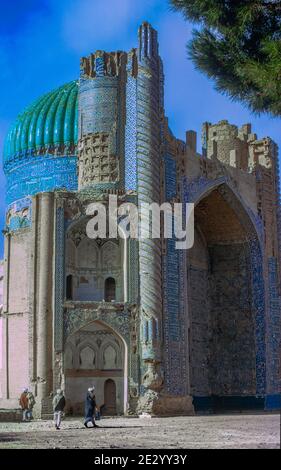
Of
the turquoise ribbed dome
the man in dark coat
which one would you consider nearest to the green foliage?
the man in dark coat

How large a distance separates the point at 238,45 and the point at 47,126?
14190mm

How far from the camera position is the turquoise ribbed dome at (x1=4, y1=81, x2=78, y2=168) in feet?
86.9

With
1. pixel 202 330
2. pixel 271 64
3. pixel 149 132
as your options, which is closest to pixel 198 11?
pixel 271 64

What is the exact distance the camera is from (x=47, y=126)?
88.7ft

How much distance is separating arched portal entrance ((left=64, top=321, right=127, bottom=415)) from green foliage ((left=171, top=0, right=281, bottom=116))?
925cm

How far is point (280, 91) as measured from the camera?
1227 cm

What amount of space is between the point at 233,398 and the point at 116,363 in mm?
A: 5746

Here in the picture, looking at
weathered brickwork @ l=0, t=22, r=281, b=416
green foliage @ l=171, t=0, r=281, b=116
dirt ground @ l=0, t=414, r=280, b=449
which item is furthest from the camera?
weathered brickwork @ l=0, t=22, r=281, b=416

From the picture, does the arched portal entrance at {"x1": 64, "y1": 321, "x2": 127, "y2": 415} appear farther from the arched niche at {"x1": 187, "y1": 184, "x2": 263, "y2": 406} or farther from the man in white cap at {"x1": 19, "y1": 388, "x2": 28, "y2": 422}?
the arched niche at {"x1": 187, "y1": 184, "x2": 263, "y2": 406}

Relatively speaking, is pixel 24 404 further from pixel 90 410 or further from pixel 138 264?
pixel 138 264

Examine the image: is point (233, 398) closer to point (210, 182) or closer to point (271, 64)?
point (210, 182)

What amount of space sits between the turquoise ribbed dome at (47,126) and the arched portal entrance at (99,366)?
7.33 m

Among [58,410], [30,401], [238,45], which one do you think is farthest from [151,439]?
[30,401]

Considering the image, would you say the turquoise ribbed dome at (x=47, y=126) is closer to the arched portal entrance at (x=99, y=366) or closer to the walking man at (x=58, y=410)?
the arched portal entrance at (x=99, y=366)
